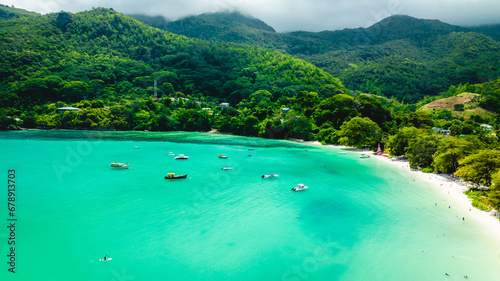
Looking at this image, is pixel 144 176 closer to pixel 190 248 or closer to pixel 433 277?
pixel 190 248

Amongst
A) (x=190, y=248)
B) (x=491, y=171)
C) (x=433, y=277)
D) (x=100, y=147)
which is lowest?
(x=100, y=147)

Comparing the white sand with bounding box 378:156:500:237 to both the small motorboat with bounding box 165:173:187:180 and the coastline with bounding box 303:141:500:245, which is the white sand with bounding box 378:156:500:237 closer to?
the coastline with bounding box 303:141:500:245

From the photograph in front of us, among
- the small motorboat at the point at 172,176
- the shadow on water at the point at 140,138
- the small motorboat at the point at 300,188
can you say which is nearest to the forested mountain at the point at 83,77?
the shadow on water at the point at 140,138

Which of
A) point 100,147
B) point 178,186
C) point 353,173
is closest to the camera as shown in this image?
point 178,186

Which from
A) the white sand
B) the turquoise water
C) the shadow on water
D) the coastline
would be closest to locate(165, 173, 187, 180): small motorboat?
the turquoise water

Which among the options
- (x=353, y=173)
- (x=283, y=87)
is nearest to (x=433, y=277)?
(x=353, y=173)

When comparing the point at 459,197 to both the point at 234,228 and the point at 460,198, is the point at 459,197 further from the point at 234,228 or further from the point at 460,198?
the point at 234,228

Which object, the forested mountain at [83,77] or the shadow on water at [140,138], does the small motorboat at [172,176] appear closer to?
the shadow on water at [140,138]

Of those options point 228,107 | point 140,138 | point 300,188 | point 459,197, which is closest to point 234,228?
point 300,188
